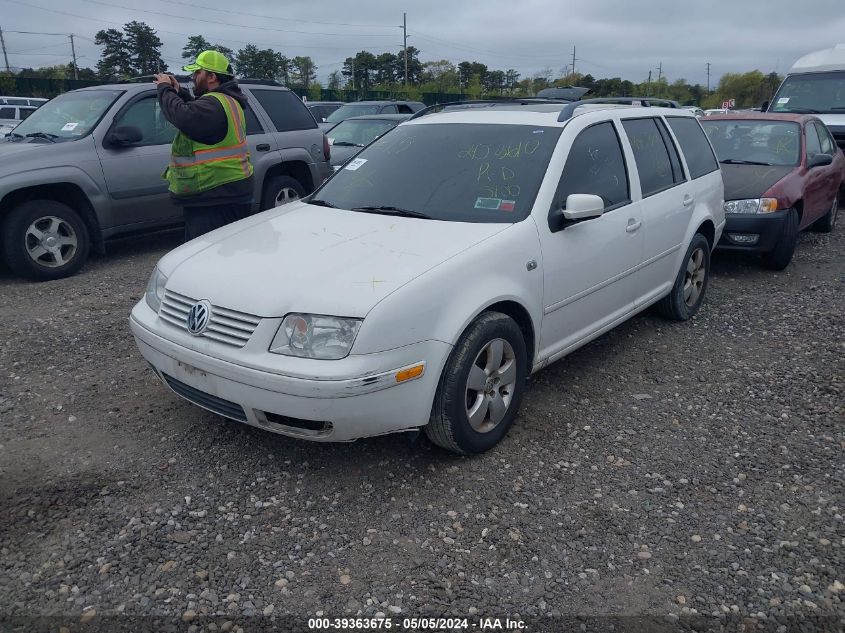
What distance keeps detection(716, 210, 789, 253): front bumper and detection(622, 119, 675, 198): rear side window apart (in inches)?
90.7

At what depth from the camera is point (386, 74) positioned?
58000mm

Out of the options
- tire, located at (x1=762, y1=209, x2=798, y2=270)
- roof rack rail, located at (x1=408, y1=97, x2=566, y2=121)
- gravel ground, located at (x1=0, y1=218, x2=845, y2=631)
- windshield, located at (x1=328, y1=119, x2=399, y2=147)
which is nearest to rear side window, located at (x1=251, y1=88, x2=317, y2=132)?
windshield, located at (x1=328, y1=119, x2=399, y2=147)

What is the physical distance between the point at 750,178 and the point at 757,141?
1001 mm

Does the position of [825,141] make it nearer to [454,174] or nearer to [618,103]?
[618,103]

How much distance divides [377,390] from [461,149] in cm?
181

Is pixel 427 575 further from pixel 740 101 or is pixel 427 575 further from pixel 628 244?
pixel 740 101

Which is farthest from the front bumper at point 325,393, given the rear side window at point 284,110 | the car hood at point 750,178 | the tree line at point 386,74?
the tree line at point 386,74

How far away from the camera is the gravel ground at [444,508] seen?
8.38 ft

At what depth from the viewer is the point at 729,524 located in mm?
3002

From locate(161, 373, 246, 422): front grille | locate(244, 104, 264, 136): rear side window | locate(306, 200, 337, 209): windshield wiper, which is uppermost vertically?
locate(244, 104, 264, 136): rear side window

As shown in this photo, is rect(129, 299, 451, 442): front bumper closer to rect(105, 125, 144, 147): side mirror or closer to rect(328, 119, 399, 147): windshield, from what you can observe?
rect(105, 125, 144, 147): side mirror

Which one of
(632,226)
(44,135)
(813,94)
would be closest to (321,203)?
(632,226)

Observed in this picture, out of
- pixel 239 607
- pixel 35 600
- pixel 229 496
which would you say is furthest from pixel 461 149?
pixel 35 600

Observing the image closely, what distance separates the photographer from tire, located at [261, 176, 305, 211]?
25.9 feet
